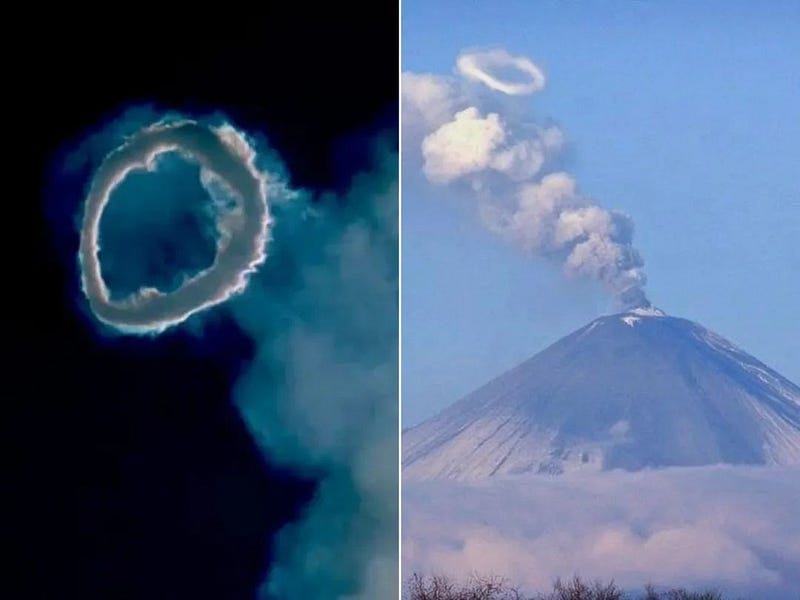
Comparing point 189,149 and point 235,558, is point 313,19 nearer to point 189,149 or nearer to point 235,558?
point 189,149

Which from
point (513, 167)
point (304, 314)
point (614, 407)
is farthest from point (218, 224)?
point (614, 407)

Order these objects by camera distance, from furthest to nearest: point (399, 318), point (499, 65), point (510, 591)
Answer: point (499, 65) → point (510, 591) → point (399, 318)

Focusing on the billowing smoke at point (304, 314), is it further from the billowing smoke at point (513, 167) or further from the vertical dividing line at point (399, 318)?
the billowing smoke at point (513, 167)

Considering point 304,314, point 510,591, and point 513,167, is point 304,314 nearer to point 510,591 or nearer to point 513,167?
point 513,167

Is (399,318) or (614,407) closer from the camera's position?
(399,318)

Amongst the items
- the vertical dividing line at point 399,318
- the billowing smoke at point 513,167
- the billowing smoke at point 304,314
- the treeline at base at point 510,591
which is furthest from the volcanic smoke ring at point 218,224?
the treeline at base at point 510,591

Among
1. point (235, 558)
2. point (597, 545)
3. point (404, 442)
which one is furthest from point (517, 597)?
point (235, 558)

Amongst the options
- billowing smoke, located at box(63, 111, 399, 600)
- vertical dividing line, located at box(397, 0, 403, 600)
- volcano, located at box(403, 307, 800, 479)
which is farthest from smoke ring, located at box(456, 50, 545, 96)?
volcano, located at box(403, 307, 800, 479)
